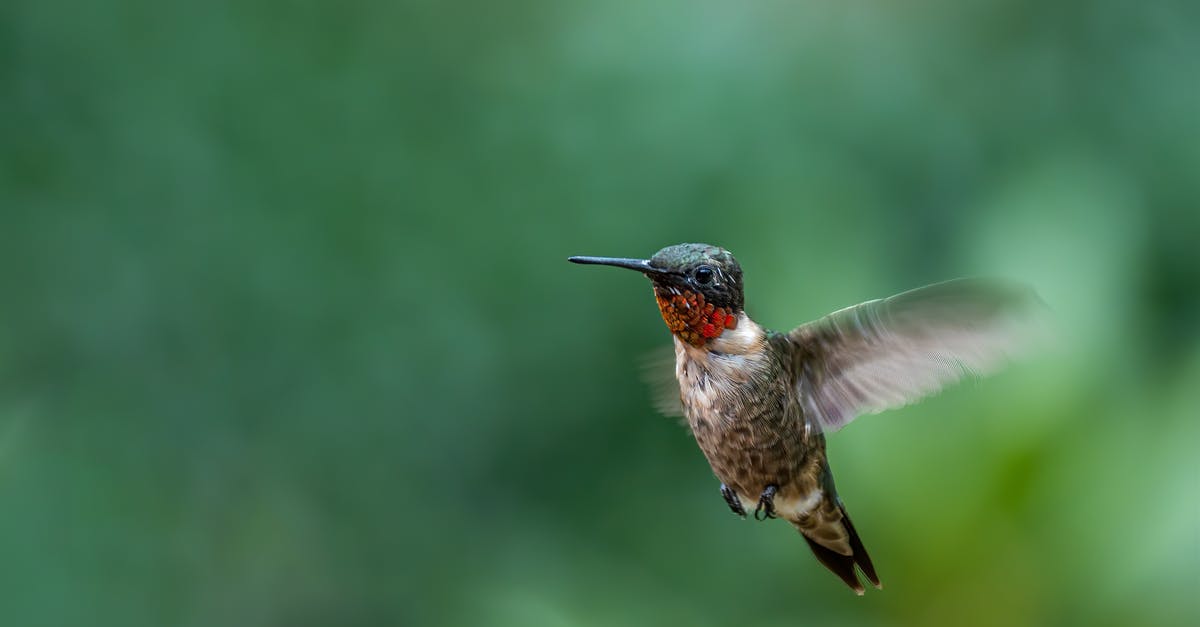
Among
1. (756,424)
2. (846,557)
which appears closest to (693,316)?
(756,424)

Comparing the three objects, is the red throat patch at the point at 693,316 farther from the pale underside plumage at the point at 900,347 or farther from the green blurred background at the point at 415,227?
the green blurred background at the point at 415,227

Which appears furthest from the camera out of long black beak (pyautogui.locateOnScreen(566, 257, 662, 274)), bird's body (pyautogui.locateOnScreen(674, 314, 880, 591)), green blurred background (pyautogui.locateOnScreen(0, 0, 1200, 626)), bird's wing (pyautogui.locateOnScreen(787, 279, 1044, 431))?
green blurred background (pyautogui.locateOnScreen(0, 0, 1200, 626))

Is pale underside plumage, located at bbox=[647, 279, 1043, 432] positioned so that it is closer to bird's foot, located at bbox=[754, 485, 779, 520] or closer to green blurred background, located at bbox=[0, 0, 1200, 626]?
bird's foot, located at bbox=[754, 485, 779, 520]

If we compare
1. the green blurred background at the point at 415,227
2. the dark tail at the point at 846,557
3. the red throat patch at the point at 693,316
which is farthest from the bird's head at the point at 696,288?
the green blurred background at the point at 415,227

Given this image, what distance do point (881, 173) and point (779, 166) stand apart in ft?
0.95

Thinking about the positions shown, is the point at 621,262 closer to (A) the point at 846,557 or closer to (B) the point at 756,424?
(B) the point at 756,424

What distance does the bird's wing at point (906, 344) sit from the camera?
3.81 feet

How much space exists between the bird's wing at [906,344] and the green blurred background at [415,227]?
169 centimetres

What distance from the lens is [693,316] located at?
1277 millimetres

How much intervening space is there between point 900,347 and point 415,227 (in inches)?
90.4

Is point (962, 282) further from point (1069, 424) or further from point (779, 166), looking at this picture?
point (779, 166)

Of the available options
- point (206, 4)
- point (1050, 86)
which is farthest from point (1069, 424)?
point (206, 4)

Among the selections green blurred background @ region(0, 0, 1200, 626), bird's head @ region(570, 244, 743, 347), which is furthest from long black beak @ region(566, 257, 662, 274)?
green blurred background @ region(0, 0, 1200, 626)

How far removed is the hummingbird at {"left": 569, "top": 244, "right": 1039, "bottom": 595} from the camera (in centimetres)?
120
